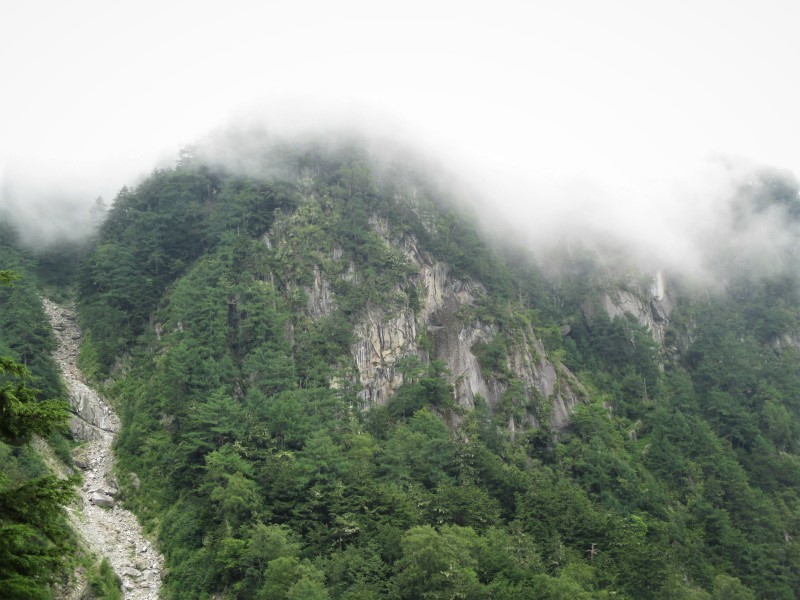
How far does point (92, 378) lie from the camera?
58844 mm

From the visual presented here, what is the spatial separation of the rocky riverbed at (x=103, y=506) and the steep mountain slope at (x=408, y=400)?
4.57 feet


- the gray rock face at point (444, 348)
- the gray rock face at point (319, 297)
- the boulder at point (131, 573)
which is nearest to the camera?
the boulder at point (131, 573)

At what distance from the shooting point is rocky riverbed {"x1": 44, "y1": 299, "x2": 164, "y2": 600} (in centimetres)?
3919

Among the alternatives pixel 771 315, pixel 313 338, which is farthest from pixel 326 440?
pixel 771 315

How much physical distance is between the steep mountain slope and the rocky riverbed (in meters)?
1.39

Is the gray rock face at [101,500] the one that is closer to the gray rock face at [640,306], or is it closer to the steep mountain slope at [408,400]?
the steep mountain slope at [408,400]

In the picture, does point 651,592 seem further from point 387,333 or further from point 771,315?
point 771,315

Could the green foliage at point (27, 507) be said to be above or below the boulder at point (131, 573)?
below

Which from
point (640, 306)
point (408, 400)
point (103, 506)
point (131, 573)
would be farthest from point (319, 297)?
point (640, 306)

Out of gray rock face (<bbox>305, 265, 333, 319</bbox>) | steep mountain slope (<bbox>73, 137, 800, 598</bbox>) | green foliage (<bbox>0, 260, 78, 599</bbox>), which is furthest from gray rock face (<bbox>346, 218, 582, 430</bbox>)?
green foliage (<bbox>0, 260, 78, 599</bbox>)

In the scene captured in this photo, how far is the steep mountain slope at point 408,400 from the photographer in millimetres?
40938

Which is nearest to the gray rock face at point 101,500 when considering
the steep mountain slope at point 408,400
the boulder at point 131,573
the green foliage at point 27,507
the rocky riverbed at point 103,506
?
the rocky riverbed at point 103,506

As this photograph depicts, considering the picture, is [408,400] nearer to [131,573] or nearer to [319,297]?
[319,297]

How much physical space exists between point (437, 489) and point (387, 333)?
21.9 meters
